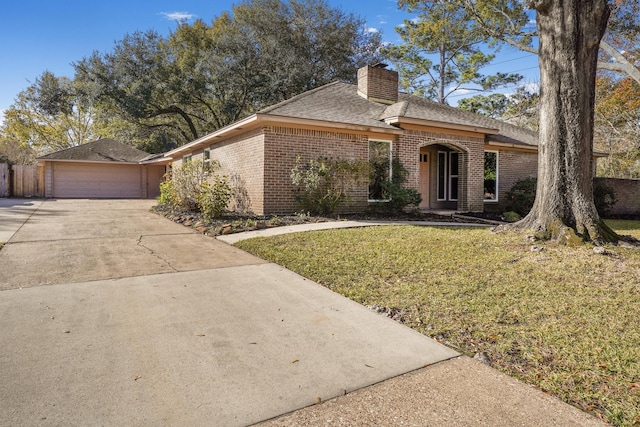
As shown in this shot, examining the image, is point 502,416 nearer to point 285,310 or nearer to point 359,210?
point 285,310

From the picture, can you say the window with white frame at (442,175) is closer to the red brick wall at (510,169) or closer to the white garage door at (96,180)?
the red brick wall at (510,169)

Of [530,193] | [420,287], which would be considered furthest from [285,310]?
[530,193]

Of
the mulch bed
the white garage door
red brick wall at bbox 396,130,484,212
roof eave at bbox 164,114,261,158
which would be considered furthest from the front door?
the white garage door

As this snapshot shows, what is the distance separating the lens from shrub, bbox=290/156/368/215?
10594 mm

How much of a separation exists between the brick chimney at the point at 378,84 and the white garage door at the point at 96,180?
61.5ft

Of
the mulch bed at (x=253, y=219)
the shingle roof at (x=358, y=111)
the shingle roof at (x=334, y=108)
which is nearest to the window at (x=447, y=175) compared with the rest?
the shingle roof at (x=358, y=111)

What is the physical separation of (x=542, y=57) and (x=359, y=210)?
608 cm

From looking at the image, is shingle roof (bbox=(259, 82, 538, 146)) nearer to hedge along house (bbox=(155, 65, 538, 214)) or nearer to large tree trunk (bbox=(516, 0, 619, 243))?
hedge along house (bbox=(155, 65, 538, 214))

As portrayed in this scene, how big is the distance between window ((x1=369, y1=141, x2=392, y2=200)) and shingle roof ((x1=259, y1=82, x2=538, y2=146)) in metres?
0.66

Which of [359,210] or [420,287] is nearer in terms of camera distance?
[420,287]

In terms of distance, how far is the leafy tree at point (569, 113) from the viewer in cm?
699

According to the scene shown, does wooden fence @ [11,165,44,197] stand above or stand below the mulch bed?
above

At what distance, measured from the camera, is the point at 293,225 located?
30.6 ft

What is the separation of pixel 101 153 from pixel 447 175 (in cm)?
2231
